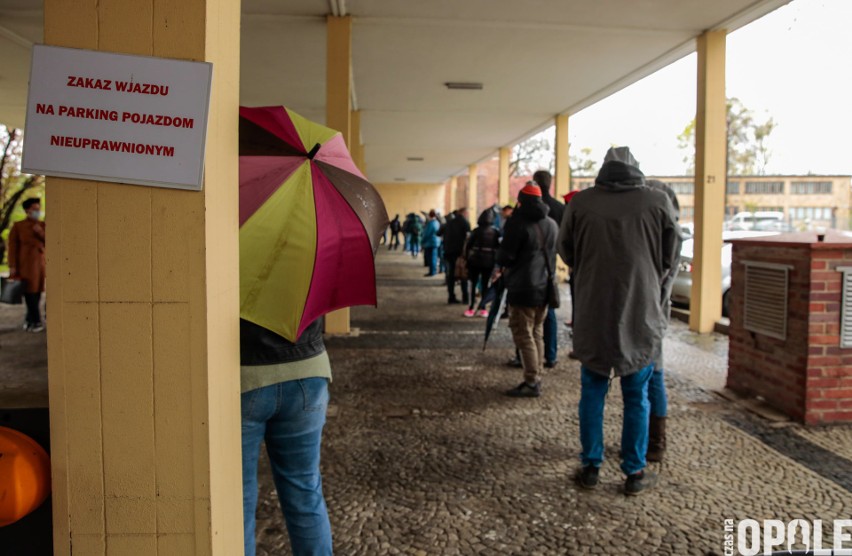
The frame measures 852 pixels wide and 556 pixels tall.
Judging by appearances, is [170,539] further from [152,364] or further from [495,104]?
[495,104]

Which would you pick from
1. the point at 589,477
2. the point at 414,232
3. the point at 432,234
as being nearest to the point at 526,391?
the point at 589,477

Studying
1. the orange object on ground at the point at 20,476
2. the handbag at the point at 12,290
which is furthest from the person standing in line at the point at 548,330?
the handbag at the point at 12,290

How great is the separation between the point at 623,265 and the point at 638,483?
125cm

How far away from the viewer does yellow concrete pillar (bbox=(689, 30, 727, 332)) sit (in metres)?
9.20

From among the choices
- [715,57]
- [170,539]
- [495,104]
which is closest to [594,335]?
[170,539]

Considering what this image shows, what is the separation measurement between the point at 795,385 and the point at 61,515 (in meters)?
4.98

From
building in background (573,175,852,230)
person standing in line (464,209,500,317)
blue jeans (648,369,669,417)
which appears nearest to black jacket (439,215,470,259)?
person standing in line (464,209,500,317)

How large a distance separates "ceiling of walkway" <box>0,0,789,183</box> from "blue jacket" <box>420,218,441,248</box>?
8.85ft

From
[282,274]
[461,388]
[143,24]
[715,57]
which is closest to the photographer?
[143,24]

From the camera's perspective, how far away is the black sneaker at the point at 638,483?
3.78 m

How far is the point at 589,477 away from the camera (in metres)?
3.87

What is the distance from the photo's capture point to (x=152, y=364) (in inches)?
61.4

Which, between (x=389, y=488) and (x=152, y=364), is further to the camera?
(x=389, y=488)

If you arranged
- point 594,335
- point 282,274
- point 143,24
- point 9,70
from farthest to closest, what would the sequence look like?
point 9,70, point 594,335, point 282,274, point 143,24
